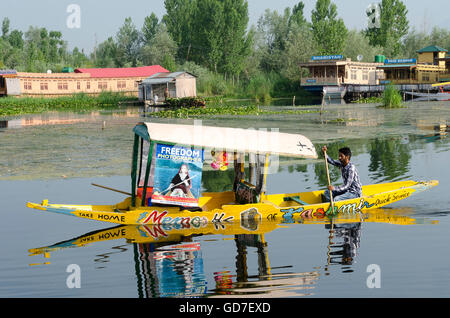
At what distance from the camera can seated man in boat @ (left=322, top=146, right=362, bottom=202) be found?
47.5 feet

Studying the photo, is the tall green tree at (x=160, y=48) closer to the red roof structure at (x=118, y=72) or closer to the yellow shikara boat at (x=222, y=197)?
the red roof structure at (x=118, y=72)

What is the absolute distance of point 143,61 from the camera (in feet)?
350

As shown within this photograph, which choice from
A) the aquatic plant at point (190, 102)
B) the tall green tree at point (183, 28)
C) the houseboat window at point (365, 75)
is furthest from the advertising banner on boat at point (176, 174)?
the tall green tree at point (183, 28)

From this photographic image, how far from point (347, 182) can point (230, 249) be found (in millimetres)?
4003

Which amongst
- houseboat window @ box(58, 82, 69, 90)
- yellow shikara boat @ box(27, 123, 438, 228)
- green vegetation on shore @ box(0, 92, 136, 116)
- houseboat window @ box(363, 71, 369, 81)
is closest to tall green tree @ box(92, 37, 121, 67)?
houseboat window @ box(58, 82, 69, 90)

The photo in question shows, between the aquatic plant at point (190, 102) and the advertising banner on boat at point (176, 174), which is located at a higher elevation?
the aquatic plant at point (190, 102)

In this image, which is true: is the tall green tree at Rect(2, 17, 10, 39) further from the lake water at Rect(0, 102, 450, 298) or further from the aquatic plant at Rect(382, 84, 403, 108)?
the lake water at Rect(0, 102, 450, 298)

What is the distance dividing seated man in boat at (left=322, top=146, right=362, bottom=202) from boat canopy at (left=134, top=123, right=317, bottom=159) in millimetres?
1052

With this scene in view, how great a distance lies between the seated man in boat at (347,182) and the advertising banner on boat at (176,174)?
3483 mm

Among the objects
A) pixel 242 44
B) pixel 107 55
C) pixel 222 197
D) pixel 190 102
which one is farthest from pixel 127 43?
pixel 222 197

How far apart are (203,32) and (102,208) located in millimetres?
81402

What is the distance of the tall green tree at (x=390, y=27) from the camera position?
9719 centimetres

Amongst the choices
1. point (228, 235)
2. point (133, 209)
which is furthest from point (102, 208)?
point (228, 235)
